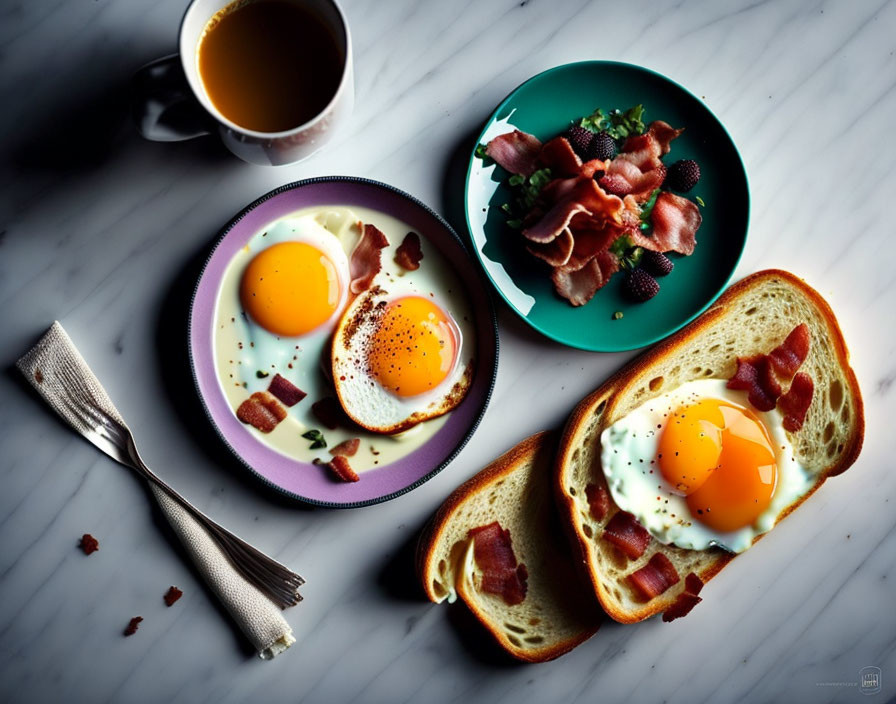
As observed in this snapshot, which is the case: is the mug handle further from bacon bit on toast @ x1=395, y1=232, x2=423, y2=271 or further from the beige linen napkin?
the beige linen napkin

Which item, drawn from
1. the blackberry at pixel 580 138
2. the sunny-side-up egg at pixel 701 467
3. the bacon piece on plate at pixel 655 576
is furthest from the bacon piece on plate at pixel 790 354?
the blackberry at pixel 580 138

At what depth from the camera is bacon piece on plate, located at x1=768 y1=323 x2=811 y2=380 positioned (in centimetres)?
203

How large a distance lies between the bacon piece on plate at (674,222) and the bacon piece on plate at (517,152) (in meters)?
0.36

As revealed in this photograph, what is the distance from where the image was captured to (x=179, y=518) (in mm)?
1956

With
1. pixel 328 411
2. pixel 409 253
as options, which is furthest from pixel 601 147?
pixel 328 411

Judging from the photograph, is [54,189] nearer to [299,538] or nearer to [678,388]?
[299,538]

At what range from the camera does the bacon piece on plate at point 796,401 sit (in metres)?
2.04

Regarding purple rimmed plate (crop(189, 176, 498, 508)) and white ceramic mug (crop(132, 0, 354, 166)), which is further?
purple rimmed plate (crop(189, 176, 498, 508))

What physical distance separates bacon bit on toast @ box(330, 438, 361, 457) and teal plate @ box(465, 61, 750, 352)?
0.56 meters

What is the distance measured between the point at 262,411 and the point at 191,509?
0.35m

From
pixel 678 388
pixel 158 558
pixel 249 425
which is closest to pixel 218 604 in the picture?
pixel 158 558

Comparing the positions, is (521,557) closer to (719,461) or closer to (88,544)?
(719,461)

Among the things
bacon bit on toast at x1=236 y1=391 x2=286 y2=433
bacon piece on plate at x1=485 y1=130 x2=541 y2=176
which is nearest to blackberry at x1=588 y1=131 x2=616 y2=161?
bacon piece on plate at x1=485 y1=130 x2=541 y2=176

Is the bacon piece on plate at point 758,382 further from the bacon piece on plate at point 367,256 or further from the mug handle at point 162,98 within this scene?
the mug handle at point 162,98
